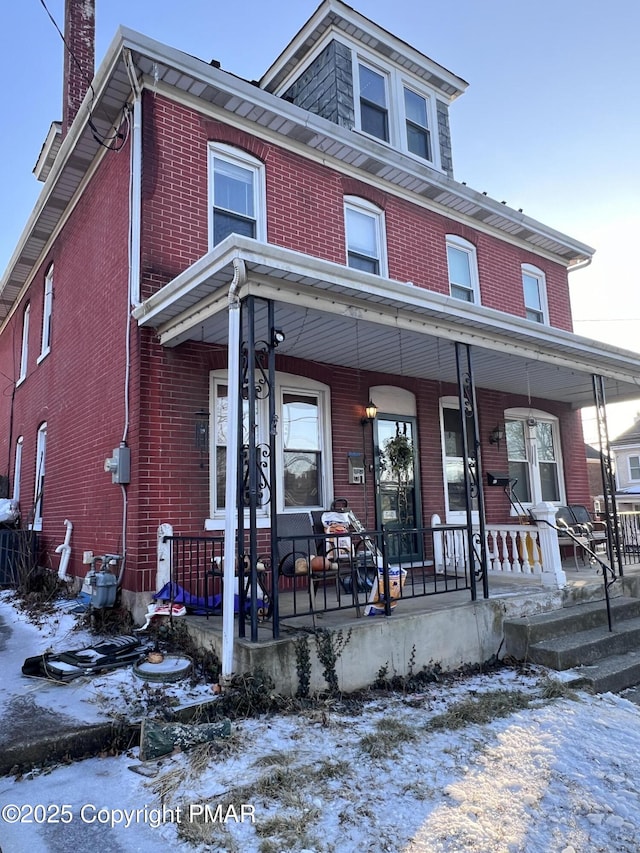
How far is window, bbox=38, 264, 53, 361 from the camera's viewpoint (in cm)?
1003

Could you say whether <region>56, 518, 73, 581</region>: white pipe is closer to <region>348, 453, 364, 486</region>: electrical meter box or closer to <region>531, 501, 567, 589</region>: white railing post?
<region>348, 453, 364, 486</region>: electrical meter box

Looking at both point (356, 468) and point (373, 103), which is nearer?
point (356, 468)

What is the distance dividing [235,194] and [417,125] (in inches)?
191

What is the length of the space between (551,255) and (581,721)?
9.65 metres

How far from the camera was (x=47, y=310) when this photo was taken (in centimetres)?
1028

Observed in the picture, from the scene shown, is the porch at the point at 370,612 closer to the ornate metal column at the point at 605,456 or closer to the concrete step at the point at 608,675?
the ornate metal column at the point at 605,456

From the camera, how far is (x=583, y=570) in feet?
Answer: 27.4

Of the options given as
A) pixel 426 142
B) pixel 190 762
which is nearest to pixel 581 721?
pixel 190 762

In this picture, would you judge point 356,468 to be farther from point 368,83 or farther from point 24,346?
point 24,346

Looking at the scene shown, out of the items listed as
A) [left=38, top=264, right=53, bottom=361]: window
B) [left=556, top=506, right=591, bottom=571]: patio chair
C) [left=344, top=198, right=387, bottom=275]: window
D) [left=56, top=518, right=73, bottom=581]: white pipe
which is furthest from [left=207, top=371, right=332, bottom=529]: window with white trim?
[left=38, top=264, right=53, bottom=361]: window

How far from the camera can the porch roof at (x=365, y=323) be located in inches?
181

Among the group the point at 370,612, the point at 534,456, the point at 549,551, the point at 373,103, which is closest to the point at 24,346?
the point at 373,103

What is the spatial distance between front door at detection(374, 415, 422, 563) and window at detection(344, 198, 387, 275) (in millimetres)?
2307

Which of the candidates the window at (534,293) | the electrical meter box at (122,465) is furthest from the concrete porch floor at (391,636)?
the window at (534,293)
